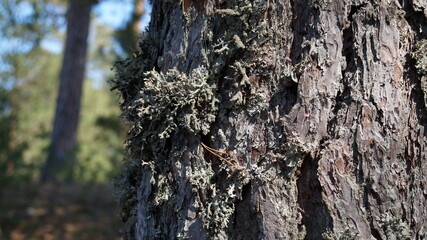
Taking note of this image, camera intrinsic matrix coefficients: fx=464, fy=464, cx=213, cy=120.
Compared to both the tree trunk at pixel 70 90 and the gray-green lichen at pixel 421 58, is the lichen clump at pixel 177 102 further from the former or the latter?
the tree trunk at pixel 70 90

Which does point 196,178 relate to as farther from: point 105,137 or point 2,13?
point 2,13

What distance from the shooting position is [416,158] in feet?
4.86

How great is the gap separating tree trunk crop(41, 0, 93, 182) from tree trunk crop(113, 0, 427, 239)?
7715 millimetres

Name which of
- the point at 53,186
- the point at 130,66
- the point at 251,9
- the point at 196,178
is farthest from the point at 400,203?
the point at 53,186

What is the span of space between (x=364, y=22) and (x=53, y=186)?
6713 millimetres

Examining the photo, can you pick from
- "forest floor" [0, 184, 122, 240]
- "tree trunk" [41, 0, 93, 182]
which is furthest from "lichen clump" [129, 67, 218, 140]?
"tree trunk" [41, 0, 93, 182]

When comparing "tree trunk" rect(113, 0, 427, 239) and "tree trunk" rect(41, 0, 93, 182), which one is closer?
"tree trunk" rect(113, 0, 427, 239)

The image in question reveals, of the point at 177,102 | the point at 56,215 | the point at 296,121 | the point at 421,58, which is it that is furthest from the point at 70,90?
the point at 421,58

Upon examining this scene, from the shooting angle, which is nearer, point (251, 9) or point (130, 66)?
point (251, 9)

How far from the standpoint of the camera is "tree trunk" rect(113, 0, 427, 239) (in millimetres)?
1453

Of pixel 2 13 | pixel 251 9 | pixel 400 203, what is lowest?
pixel 400 203

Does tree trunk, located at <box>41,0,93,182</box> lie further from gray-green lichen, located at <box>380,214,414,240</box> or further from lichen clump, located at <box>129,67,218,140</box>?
gray-green lichen, located at <box>380,214,414,240</box>

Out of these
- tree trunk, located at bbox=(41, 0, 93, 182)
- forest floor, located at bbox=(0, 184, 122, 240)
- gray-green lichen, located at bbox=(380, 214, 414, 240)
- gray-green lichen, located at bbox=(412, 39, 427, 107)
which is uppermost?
tree trunk, located at bbox=(41, 0, 93, 182)

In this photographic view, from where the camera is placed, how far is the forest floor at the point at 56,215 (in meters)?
5.57
